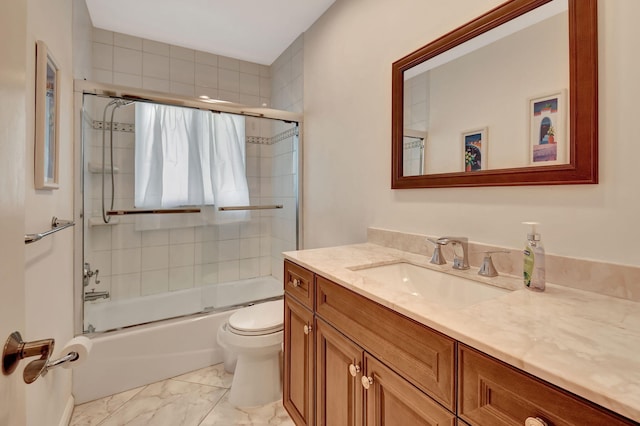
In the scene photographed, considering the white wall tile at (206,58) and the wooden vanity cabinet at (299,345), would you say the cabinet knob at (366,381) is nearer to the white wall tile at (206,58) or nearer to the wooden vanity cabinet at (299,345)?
the wooden vanity cabinet at (299,345)

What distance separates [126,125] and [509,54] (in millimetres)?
2469

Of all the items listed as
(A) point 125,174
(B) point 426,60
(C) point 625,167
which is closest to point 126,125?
(A) point 125,174

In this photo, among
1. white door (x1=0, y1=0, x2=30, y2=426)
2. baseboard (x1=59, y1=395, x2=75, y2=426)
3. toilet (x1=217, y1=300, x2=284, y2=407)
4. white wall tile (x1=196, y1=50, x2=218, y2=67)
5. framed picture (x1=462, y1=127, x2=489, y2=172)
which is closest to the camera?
white door (x1=0, y1=0, x2=30, y2=426)

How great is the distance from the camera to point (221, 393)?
1.76 m

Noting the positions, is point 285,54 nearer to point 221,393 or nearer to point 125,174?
point 125,174

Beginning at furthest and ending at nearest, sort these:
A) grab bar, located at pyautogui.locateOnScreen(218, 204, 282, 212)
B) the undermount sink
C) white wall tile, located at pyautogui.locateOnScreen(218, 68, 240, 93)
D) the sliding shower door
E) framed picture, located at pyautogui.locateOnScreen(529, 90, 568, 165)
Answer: white wall tile, located at pyautogui.locateOnScreen(218, 68, 240, 93), grab bar, located at pyautogui.locateOnScreen(218, 204, 282, 212), the sliding shower door, the undermount sink, framed picture, located at pyautogui.locateOnScreen(529, 90, 568, 165)

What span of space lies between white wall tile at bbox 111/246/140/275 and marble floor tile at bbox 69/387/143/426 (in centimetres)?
91

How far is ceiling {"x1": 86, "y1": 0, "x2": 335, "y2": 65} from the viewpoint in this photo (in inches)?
81.5

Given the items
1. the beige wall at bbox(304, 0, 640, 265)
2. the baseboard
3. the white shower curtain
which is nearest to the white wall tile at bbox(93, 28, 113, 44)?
the white shower curtain

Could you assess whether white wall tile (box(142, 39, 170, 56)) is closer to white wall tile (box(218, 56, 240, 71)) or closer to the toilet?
white wall tile (box(218, 56, 240, 71))

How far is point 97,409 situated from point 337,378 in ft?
4.98

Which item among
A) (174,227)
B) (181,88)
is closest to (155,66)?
(181,88)

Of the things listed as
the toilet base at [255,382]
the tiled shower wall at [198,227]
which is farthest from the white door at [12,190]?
the tiled shower wall at [198,227]

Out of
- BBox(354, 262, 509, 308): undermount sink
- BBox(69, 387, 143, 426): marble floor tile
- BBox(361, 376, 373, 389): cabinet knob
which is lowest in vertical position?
BBox(69, 387, 143, 426): marble floor tile
